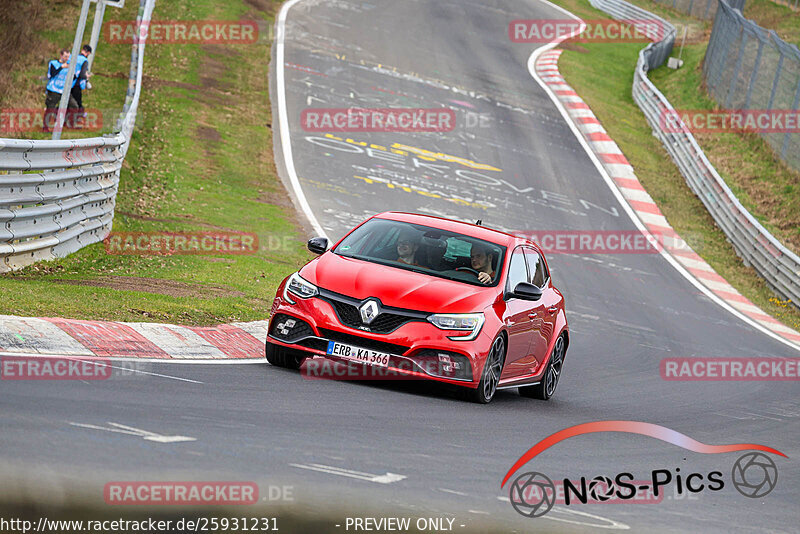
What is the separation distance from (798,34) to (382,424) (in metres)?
44.5

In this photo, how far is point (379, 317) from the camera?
10234mm

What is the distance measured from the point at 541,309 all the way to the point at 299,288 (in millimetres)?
2793

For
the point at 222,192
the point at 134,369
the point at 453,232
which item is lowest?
the point at 222,192

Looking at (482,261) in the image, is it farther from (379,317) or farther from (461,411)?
(461,411)

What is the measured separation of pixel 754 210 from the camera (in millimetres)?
29422

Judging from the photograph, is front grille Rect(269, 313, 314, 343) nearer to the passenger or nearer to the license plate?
the license plate

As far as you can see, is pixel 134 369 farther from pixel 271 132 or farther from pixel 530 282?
pixel 271 132

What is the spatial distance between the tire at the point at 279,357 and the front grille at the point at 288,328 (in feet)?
0.45

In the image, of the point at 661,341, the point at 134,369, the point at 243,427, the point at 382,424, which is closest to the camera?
the point at 243,427

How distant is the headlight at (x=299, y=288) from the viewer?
416 inches

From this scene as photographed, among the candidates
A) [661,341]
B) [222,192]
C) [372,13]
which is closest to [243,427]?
[661,341]

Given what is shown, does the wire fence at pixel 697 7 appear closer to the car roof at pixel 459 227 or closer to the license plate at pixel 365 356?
the car roof at pixel 459 227

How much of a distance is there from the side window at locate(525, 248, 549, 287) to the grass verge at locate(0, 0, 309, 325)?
10.8 ft

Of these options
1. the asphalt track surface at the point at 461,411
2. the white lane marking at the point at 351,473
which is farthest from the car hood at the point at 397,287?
the white lane marking at the point at 351,473
